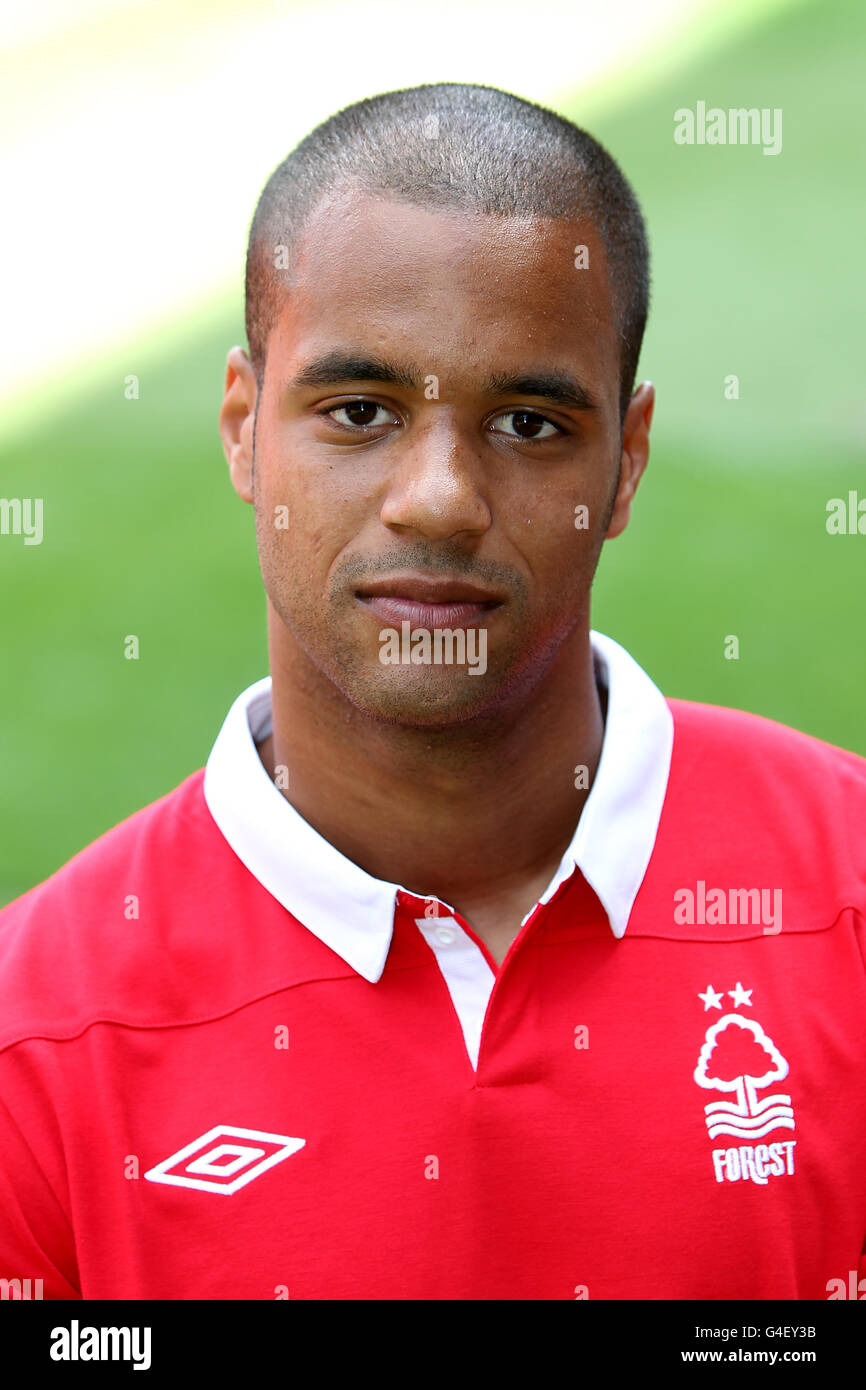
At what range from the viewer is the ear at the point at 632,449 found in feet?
7.11

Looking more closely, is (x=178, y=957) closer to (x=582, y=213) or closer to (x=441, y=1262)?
(x=441, y=1262)

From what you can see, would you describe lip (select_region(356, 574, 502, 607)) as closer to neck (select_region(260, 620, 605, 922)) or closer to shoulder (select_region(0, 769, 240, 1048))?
neck (select_region(260, 620, 605, 922))

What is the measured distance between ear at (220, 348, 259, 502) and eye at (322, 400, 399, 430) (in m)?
0.24

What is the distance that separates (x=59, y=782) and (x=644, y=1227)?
11.1 ft

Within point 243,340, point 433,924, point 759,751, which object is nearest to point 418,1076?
point 433,924

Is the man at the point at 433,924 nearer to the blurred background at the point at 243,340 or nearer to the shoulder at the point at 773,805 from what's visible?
the shoulder at the point at 773,805

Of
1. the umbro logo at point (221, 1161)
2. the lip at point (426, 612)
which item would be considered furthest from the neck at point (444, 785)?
the umbro logo at point (221, 1161)

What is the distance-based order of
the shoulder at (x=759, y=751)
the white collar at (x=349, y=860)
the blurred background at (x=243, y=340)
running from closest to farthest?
the white collar at (x=349, y=860)
the shoulder at (x=759, y=751)
the blurred background at (x=243, y=340)

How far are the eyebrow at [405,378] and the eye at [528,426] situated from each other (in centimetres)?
3

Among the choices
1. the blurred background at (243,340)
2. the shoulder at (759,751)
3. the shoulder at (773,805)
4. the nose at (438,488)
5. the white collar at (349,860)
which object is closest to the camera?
the nose at (438,488)

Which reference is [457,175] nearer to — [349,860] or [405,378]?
[405,378]

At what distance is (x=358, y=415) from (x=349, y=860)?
1.81ft
